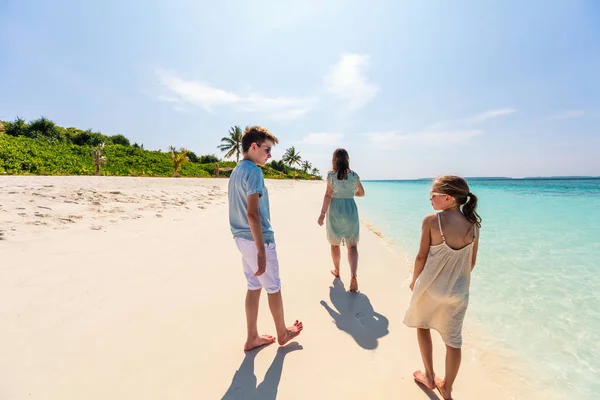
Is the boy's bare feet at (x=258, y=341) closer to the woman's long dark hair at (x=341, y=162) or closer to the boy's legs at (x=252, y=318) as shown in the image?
the boy's legs at (x=252, y=318)

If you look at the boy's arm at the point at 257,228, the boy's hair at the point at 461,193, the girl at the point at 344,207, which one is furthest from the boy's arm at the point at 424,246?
the girl at the point at 344,207

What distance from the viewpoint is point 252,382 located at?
6.50 feet

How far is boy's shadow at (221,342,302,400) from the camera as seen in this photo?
185 cm

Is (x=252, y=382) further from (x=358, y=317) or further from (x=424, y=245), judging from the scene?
(x=424, y=245)

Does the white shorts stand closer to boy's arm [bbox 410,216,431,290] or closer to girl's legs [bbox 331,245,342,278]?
boy's arm [bbox 410,216,431,290]

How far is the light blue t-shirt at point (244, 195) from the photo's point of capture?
2002 mm

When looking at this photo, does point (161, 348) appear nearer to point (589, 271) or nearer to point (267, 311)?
point (267, 311)

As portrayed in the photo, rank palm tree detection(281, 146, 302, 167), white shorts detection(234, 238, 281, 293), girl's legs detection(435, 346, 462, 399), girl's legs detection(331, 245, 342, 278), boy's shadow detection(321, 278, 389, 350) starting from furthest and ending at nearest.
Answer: palm tree detection(281, 146, 302, 167) < girl's legs detection(331, 245, 342, 278) < boy's shadow detection(321, 278, 389, 350) < white shorts detection(234, 238, 281, 293) < girl's legs detection(435, 346, 462, 399)

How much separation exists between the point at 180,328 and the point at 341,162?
2.89 m

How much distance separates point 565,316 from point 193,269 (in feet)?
17.8

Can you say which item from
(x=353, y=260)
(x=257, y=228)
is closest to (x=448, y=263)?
(x=257, y=228)

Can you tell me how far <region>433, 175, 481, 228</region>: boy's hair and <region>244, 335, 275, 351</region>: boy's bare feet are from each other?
6.74 ft

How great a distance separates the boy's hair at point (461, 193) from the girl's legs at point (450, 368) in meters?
0.94

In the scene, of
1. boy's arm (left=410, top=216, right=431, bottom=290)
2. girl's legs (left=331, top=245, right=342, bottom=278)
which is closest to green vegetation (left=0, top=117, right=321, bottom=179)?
girl's legs (left=331, top=245, right=342, bottom=278)
